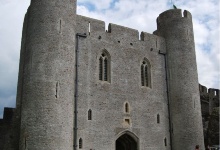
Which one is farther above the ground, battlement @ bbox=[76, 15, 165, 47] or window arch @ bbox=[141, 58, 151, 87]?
battlement @ bbox=[76, 15, 165, 47]

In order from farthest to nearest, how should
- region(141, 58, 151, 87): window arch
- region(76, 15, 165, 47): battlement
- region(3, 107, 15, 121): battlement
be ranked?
region(141, 58, 151, 87): window arch → region(3, 107, 15, 121): battlement → region(76, 15, 165, 47): battlement

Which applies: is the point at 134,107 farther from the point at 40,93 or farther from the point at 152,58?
the point at 40,93

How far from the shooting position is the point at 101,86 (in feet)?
60.8

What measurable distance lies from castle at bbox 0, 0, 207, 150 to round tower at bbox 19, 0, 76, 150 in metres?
0.05

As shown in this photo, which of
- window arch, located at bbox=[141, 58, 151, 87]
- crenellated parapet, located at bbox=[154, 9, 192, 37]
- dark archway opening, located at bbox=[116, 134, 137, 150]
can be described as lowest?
dark archway opening, located at bbox=[116, 134, 137, 150]

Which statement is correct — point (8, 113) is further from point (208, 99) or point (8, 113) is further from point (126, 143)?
point (208, 99)

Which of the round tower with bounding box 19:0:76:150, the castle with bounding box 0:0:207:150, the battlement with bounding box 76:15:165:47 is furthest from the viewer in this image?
the battlement with bounding box 76:15:165:47

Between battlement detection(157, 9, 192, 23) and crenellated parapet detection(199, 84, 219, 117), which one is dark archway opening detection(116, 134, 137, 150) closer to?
battlement detection(157, 9, 192, 23)

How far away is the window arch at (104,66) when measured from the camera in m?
19.0

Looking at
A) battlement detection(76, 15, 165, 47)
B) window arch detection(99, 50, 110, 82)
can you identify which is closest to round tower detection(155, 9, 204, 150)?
battlement detection(76, 15, 165, 47)

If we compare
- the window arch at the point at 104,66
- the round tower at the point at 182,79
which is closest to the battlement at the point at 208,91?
the round tower at the point at 182,79

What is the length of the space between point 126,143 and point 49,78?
293 inches

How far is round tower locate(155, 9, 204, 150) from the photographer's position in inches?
802

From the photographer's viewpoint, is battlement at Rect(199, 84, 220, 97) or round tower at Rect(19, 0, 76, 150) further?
battlement at Rect(199, 84, 220, 97)
